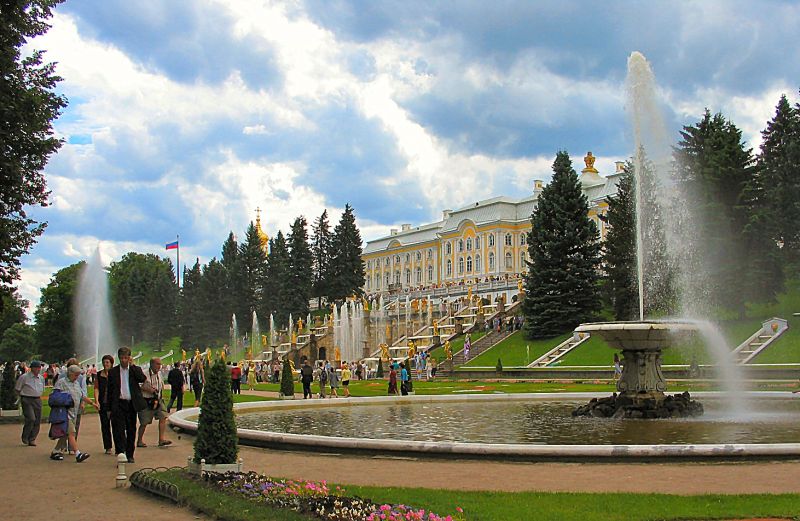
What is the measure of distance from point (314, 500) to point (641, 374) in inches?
429

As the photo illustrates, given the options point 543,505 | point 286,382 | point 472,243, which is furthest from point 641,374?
point 472,243

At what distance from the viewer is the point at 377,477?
9492mm

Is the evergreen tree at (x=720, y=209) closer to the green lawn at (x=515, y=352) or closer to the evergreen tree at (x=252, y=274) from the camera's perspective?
the green lawn at (x=515, y=352)

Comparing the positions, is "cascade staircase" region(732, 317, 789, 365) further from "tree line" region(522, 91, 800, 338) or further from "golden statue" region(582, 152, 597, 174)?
"golden statue" region(582, 152, 597, 174)

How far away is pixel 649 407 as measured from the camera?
52.2 feet

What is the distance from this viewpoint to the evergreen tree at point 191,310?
288ft

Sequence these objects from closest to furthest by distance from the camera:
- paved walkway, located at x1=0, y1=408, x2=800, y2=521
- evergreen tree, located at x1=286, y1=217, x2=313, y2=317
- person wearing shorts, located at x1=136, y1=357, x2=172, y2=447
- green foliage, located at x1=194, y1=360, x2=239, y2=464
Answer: paved walkway, located at x1=0, y1=408, x2=800, y2=521, green foliage, located at x1=194, y1=360, x2=239, y2=464, person wearing shorts, located at x1=136, y1=357, x2=172, y2=447, evergreen tree, located at x1=286, y1=217, x2=313, y2=317

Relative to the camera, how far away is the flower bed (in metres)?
6.45

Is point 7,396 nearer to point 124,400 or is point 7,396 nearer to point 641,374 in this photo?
point 124,400

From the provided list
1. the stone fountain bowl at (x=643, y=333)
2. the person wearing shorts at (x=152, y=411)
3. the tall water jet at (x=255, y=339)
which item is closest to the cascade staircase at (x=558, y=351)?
the stone fountain bowl at (x=643, y=333)

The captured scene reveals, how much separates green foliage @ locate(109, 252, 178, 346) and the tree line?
58.1m

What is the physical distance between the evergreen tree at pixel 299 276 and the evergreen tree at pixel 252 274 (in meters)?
6.15

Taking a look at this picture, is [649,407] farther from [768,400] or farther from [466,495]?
[466,495]

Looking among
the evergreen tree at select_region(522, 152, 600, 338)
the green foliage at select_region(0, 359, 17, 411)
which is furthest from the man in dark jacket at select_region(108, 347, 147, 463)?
the evergreen tree at select_region(522, 152, 600, 338)
